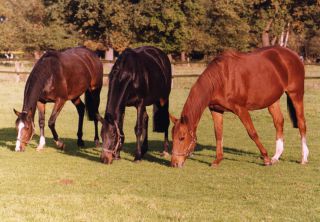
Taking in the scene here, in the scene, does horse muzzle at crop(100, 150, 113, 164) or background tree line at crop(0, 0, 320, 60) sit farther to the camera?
background tree line at crop(0, 0, 320, 60)

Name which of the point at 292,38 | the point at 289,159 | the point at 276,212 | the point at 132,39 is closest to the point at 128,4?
the point at 132,39

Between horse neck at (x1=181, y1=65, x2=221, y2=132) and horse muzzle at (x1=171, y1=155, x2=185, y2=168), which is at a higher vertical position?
horse neck at (x1=181, y1=65, x2=221, y2=132)

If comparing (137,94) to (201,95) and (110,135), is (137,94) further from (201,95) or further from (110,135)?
(201,95)

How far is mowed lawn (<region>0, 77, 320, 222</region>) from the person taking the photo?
5766 millimetres

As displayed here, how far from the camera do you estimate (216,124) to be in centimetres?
892

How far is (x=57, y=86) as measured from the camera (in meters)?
10.6

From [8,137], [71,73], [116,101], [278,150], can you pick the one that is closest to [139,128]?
[116,101]

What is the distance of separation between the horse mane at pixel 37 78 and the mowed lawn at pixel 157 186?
105cm

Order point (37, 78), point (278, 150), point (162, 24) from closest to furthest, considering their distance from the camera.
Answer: point (278, 150)
point (37, 78)
point (162, 24)

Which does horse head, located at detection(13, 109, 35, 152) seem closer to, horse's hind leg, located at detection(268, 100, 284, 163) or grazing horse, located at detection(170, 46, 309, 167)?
grazing horse, located at detection(170, 46, 309, 167)

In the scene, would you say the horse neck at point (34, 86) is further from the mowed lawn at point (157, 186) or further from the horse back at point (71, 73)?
the mowed lawn at point (157, 186)

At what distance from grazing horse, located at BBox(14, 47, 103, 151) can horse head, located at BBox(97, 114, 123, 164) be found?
1.99 meters

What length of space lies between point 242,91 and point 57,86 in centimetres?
410

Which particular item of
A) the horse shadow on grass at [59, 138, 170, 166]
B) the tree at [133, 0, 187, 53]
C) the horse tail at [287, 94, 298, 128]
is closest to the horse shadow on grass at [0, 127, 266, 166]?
the horse shadow on grass at [59, 138, 170, 166]
